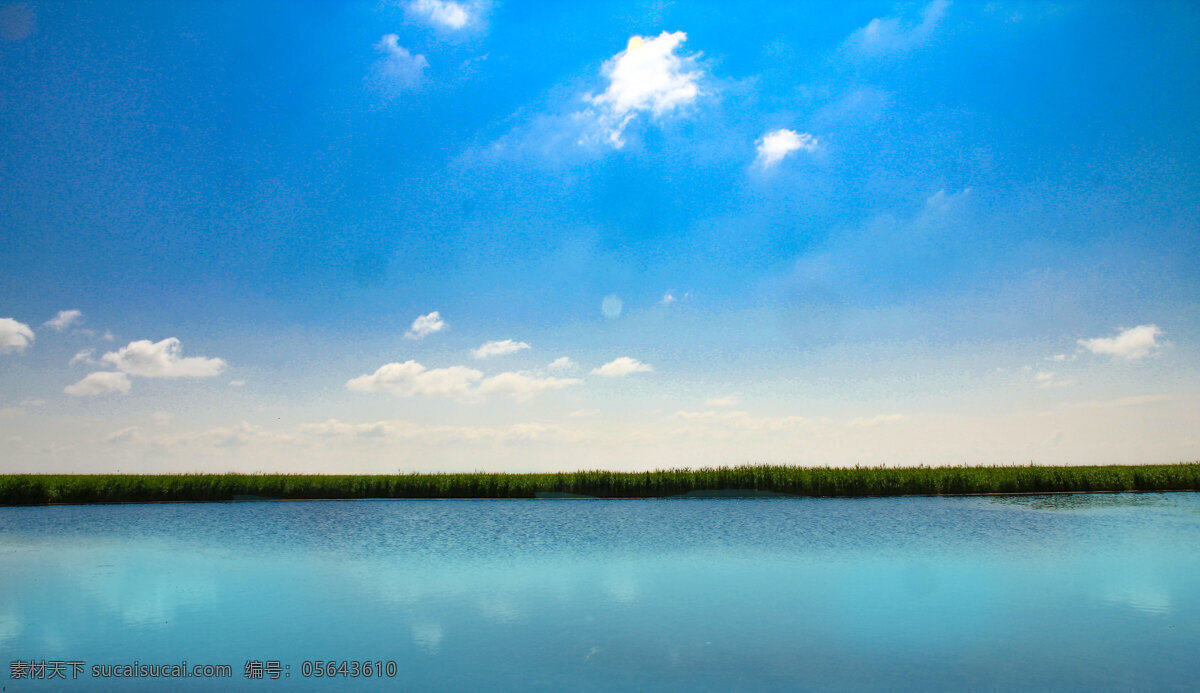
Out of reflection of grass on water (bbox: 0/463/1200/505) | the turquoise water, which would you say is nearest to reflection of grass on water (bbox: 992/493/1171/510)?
reflection of grass on water (bbox: 0/463/1200/505)

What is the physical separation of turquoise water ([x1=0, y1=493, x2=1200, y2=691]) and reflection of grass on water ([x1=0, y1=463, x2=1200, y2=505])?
23602 millimetres

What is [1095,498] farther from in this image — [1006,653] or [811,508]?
[1006,653]

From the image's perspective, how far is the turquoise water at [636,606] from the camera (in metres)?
10.0

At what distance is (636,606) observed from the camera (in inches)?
559

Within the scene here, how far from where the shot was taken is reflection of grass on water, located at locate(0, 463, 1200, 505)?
168 feet

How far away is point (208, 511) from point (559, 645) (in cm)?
4101

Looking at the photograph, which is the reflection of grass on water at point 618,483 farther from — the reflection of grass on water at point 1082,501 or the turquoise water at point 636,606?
the turquoise water at point 636,606

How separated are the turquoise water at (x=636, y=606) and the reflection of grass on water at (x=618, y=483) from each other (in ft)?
77.4

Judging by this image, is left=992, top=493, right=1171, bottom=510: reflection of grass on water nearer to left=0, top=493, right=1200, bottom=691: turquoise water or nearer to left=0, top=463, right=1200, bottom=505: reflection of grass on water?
left=0, top=463, right=1200, bottom=505: reflection of grass on water

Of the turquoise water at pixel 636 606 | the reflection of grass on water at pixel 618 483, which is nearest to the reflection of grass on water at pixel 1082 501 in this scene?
the reflection of grass on water at pixel 618 483

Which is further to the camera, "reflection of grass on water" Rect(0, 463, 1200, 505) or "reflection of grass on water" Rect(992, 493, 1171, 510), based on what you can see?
"reflection of grass on water" Rect(0, 463, 1200, 505)

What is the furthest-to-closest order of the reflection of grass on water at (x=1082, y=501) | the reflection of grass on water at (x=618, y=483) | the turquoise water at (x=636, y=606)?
the reflection of grass on water at (x=618, y=483) < the reflection of grass on water at (x=1082, y=501) < the turquoise water at (x=636, y=606)

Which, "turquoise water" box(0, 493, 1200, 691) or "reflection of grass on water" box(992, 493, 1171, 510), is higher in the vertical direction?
"turquoise water" box(0, 493, 1200, 691)

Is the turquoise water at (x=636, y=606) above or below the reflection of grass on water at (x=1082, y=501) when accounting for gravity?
above
